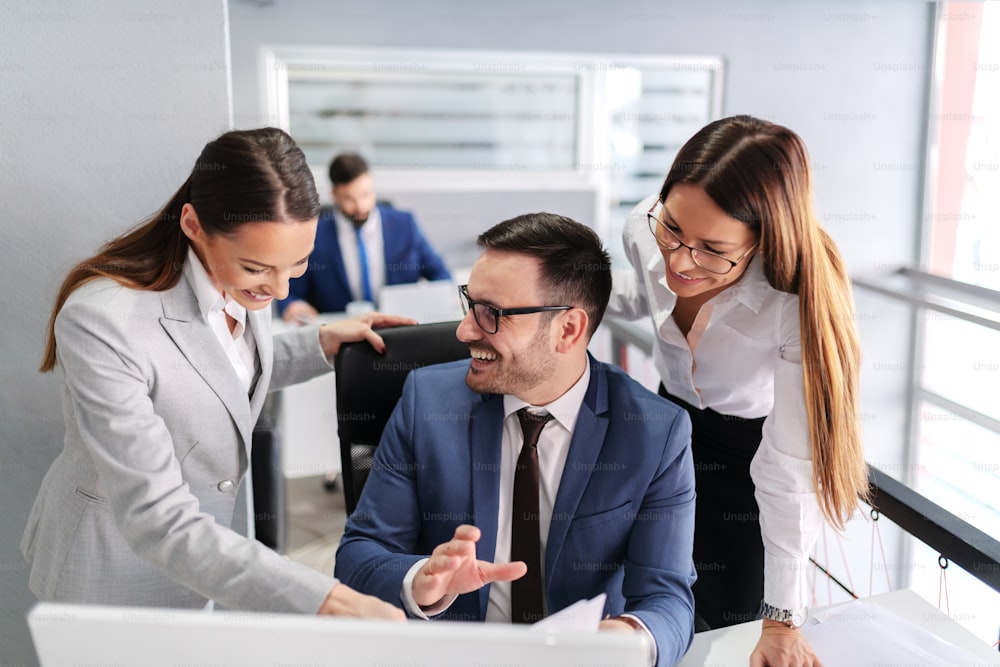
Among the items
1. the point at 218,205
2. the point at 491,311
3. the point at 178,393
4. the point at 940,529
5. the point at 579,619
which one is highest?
the point at 218,205

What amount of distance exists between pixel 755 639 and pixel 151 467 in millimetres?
938

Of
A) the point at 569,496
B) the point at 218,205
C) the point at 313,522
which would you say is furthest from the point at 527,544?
the point at 313,522

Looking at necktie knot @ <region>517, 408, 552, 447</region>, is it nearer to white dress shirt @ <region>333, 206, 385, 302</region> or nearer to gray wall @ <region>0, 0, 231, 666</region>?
gray wall @ <region>0, 0, 231, 666</region>

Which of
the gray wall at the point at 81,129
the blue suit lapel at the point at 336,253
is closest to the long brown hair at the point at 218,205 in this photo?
the gray wall at the point at 81,129

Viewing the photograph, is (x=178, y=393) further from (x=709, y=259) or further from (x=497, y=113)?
(x=497, y=113)

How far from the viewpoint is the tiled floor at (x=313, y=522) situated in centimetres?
323

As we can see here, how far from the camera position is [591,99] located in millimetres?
5395

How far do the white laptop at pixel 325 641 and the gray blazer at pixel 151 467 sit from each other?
35 cm

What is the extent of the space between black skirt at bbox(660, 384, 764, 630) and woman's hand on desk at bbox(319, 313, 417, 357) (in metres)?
0.71

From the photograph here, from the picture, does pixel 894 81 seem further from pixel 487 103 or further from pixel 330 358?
pixel 330 358

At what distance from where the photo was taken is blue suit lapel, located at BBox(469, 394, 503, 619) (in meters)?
1.40

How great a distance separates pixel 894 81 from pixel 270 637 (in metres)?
6.21

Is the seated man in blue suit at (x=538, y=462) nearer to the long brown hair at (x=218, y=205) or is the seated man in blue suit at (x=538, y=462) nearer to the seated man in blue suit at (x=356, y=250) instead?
the long brown hair at (x=218, y=205)

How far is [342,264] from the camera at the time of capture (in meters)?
3.67
